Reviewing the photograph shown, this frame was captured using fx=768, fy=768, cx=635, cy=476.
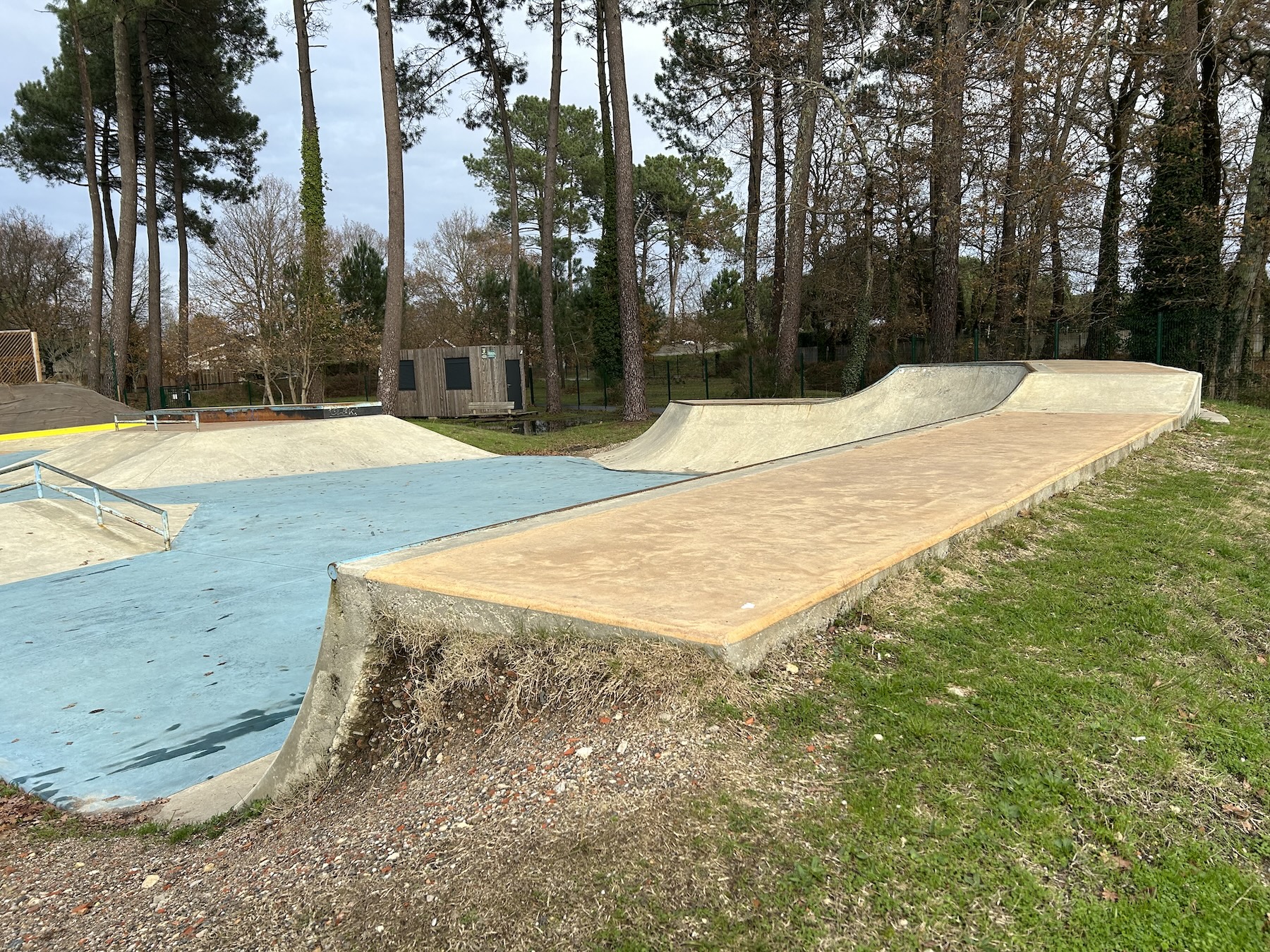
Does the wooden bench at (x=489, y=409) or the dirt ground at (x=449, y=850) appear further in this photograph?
the wooden bench at (x=489, y=409)

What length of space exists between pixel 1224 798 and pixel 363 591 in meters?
3.22

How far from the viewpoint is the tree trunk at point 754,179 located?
2144 centimetres

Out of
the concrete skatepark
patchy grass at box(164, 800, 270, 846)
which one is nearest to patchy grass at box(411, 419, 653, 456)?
the concrete skatepark

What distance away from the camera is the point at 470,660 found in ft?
10.1

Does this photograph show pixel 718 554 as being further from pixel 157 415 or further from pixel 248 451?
pixel 157 415

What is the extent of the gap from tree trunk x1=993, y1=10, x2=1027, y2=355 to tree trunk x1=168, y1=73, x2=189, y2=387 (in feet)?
87.8

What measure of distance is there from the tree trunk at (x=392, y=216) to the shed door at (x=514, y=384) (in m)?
4.00

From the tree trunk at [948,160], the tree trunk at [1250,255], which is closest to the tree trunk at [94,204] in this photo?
the tree trunk at [948,160]

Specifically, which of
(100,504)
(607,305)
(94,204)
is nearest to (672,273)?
(607,305)

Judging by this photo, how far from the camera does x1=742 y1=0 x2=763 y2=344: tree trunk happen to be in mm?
21438

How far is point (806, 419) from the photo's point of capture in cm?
1338

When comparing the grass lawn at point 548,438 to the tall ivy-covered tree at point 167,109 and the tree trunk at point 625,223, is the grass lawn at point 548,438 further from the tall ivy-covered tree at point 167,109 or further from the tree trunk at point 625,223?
the tall ivy-covered tree at point 167,109

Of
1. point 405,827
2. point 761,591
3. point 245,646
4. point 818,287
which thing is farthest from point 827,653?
point 818,287

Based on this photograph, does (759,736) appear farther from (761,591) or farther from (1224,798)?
(1224,798)
